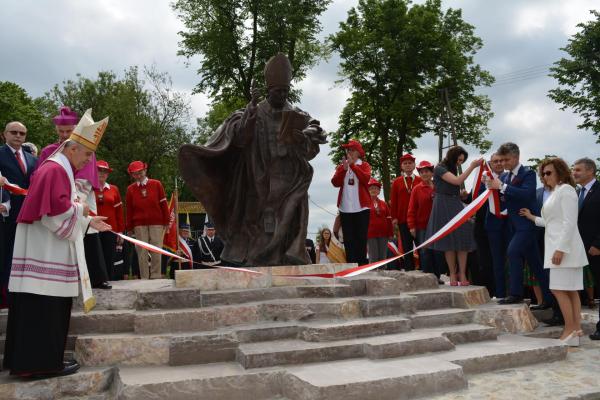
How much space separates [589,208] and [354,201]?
9.88 feet

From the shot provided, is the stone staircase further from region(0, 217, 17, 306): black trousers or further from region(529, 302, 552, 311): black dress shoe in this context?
region(529, 302, 552, 311): black dress shoe

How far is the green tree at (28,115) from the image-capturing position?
101 feet

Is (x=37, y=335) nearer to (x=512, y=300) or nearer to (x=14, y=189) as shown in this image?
(x=14, y=189)

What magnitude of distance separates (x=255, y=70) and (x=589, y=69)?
1448 cm

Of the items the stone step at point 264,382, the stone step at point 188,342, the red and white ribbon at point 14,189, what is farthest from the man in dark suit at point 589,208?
the red and white ribbon at point 14,189

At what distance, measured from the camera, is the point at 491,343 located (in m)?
5.34

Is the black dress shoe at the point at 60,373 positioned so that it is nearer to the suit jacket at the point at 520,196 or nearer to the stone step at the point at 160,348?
the stone step at the point at 160,348

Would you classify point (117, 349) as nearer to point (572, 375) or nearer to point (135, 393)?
point (135, 393)

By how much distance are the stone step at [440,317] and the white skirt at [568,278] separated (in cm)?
92

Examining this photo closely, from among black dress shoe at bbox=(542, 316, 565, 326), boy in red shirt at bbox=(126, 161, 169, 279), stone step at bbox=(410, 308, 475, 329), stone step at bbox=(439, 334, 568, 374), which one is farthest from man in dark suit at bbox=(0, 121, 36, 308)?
black dress shoe at bbox=(542, 316, 565, 326)

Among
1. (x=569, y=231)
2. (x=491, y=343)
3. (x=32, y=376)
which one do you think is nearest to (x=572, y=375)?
(x=491, y=343)

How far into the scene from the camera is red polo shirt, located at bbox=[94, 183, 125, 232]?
27.7 ft

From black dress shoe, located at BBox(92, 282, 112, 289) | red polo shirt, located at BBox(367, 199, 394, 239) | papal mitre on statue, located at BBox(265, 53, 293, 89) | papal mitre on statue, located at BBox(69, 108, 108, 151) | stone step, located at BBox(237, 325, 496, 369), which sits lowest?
stone step, located at BBox(237, 325, 496, 369)

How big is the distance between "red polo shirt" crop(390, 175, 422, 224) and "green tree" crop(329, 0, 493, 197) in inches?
632
